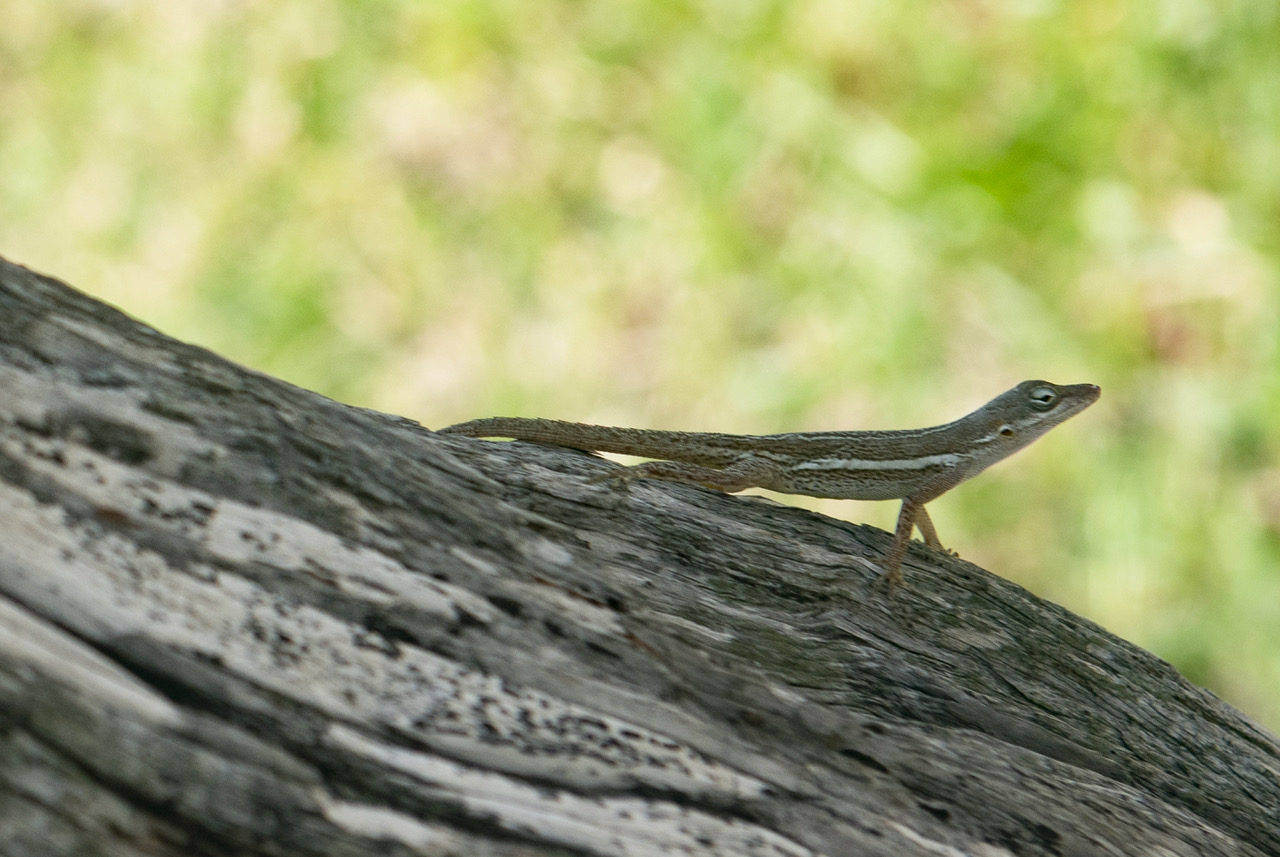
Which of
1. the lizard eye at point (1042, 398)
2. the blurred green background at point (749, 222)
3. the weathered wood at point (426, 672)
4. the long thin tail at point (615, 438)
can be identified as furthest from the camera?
the blurred green background at point (749, 222)

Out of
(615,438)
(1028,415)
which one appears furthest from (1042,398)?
(615,438)

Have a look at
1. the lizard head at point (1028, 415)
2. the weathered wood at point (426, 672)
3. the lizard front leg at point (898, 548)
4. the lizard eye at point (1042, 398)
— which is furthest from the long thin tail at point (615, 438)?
the lizard eye at point (1042, 398)

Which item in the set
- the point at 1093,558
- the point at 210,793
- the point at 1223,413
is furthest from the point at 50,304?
the point at 1223,413

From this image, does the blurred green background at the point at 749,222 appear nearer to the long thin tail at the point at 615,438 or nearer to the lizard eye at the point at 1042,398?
the lizard eye at the point at 1042,398

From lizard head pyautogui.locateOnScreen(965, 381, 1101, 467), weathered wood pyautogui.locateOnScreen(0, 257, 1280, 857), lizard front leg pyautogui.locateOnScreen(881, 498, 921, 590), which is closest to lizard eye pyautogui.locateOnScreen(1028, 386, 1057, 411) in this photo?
lizard head pyautogui.locateOnScreen(965, 381, 1101, 467)

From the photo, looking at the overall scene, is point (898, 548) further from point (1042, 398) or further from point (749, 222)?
point (749, 222)

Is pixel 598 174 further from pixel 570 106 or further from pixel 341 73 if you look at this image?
pixel 341 73
